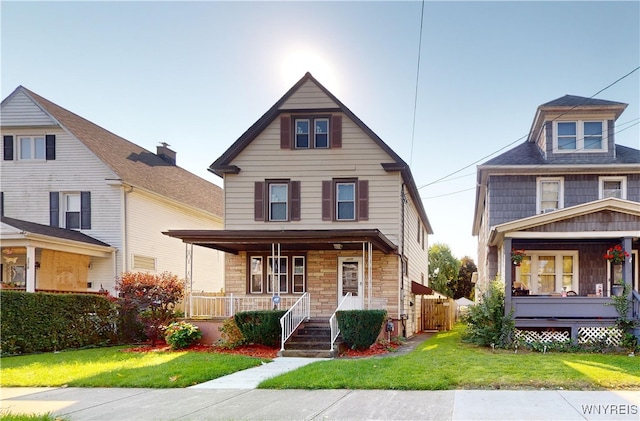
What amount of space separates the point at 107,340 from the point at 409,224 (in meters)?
11.6

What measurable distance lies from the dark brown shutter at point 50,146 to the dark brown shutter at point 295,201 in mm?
9566

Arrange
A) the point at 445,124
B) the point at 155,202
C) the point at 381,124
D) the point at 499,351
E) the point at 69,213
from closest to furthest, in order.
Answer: the point at 499,351, the point at 445,124, the point at 381,124, the point at 69,213, the point at 155,202

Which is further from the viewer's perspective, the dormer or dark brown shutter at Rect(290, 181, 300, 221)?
dark brown shutter at Rect(290, 181, 300, 221)

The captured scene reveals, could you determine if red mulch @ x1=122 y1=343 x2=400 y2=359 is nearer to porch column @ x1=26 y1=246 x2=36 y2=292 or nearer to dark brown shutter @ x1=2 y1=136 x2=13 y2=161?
porch column @ x1=26 y1=246 x2=36 y2=292

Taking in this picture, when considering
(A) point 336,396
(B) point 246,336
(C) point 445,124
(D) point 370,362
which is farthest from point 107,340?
(C) point 445,124

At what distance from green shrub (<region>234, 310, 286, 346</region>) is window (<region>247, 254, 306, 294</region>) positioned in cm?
342

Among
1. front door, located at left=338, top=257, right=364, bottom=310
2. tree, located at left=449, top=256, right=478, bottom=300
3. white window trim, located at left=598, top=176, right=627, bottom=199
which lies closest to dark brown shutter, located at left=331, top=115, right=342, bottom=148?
front door, located at left=338, top=257, right=364, bottom=310

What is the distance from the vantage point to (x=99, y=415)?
7902 mm

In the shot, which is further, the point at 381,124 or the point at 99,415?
the point at 381,124

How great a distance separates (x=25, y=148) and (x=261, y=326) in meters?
13.0

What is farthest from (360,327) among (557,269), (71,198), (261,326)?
(71,198)

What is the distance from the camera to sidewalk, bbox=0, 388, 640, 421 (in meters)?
7.36

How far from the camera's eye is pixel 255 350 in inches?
597

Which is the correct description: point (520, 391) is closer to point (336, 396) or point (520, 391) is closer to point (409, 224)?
point (336, 396)
